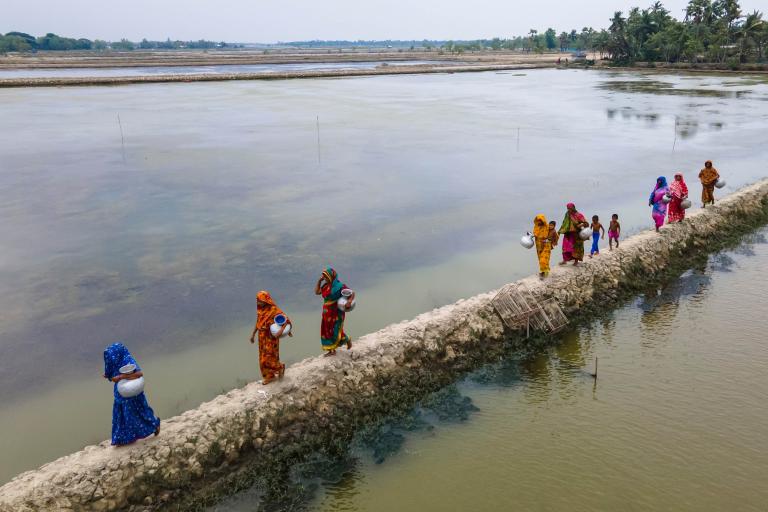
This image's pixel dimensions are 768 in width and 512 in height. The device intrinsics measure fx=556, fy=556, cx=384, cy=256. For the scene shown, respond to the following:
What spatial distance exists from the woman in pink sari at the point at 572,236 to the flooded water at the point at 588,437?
1728 mm

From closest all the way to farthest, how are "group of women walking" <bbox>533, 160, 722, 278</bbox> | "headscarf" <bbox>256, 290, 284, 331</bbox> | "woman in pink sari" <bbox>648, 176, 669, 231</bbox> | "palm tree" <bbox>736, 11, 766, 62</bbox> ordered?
"headscarf" <bbox>256, 290, 284, 331</bbox>
"group of women walking" <bbox>533, 160, 722, 278</bbox>
"woman in pink sari" <bbox>648, 176, 669, 231</bbox>
"palm tree" <bbox>736, 11, 766, 62</bbox>

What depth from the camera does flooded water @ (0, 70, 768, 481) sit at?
849 cm

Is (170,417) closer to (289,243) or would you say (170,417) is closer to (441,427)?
(441,427)

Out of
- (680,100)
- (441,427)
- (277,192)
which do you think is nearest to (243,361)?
(441,427)

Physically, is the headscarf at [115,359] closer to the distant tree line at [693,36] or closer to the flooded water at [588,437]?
the flooded water at [588,437]

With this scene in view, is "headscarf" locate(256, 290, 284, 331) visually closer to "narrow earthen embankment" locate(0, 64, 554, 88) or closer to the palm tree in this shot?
"narrow earthen embankment" locate(0, 64, 554, 88)

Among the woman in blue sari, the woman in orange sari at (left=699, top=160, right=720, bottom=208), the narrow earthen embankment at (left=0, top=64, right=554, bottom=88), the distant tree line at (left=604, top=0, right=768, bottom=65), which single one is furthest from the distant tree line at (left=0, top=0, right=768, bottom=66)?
the woman in blue sari

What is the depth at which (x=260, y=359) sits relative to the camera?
708 centimetres

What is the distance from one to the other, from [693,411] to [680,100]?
129ft

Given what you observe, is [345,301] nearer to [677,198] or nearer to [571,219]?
[571,219]

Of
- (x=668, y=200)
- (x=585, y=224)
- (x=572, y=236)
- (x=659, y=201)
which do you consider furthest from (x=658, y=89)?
(x=585, y=224)

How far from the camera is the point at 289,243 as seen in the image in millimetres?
13031

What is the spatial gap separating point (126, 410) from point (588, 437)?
5459 millimetres

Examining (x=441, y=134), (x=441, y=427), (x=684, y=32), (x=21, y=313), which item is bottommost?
(x=441, y=427)
